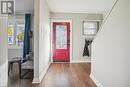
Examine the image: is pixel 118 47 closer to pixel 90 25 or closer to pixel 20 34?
pixel 90 25

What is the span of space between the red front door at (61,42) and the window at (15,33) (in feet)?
5.80

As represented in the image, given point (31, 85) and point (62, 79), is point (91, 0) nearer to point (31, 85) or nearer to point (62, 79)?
point (62, 79)

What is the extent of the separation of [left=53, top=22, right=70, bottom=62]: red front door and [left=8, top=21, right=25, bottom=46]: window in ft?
5.80

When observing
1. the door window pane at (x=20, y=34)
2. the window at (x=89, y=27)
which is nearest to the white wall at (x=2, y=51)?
the window at (x=89, y=27)

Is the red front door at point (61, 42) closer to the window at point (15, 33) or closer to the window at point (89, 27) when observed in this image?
the window at point (89, 27)

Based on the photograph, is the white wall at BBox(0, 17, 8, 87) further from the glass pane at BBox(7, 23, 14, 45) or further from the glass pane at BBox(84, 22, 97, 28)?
the glass pane at BBox(7, 23, 14, 45)

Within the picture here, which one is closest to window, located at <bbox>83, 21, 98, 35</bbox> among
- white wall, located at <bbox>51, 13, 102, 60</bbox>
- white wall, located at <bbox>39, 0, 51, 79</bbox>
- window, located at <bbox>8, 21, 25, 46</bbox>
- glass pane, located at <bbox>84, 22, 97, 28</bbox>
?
glass pane, located at <bbox>84, 22, 97, 28</bbox>

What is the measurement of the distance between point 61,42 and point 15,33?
8.10 ft

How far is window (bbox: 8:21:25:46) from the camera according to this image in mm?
8336

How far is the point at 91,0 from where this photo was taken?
5438mm

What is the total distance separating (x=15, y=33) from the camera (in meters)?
8.41

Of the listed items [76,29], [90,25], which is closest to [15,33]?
[76,29]

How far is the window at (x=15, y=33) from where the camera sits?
27.3 feet

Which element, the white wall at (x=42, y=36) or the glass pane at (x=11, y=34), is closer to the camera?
the white wall at (x=42, y=36)
